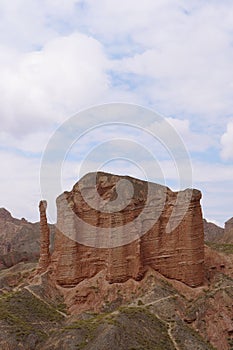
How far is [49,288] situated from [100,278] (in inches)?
334

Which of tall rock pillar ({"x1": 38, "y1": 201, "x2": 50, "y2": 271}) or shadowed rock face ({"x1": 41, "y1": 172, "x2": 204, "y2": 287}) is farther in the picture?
tall rock pillar ({"x1": 38, "y1": 201, "x2": 50, "y2": 271})

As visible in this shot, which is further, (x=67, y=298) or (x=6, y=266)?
(x=6, y=266)

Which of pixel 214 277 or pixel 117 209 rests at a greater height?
pixel 117 209

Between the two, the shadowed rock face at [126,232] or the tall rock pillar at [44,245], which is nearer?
the shadowed rock face at [126,232]

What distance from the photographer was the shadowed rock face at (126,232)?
81125 millimetres

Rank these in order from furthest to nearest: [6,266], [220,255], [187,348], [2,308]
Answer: [6,266]
[220,255]
[2,308]
[187,348]

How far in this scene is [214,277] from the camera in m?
82.6

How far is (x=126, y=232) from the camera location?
270 feet

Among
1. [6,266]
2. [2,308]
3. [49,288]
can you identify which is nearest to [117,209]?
[49,288]

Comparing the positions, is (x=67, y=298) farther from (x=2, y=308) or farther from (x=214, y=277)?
(x=214, y=277)

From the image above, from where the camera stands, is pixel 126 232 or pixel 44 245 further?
pixel 44 245

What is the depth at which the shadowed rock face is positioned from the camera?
8112 centimetres

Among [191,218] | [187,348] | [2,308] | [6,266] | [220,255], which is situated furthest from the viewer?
[6,266]

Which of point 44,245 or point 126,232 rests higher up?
point 44,245
